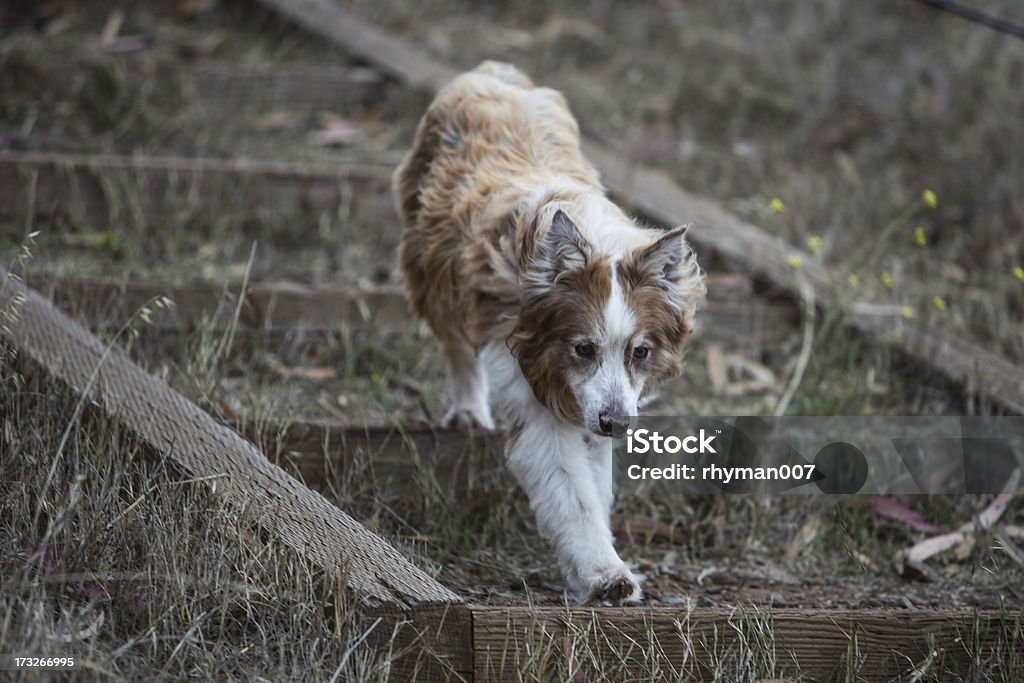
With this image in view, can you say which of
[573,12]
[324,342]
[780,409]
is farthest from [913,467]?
[573,12]

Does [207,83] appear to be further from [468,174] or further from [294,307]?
[468,174]

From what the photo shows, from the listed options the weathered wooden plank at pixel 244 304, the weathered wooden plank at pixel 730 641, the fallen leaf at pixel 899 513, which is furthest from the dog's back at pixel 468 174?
the fallen leaf at pixel 899 513

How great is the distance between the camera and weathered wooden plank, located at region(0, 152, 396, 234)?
19.1ft

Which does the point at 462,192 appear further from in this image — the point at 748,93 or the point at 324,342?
the point at 748,93

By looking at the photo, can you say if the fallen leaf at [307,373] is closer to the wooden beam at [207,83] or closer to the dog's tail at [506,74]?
the dog's tail at [506,74]

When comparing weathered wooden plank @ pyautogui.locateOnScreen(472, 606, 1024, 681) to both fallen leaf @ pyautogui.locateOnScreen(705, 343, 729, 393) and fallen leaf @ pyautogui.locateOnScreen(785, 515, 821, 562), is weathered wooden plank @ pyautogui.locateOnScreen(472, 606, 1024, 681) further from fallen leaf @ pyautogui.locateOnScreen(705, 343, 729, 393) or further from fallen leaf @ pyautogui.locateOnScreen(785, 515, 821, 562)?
fallen leaf @ pyautogui.locateOnScreen(705, 343, 729, 393)

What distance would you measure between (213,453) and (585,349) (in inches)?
47.4

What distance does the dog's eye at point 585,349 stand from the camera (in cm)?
382

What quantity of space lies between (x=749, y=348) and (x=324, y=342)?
210 centimetres

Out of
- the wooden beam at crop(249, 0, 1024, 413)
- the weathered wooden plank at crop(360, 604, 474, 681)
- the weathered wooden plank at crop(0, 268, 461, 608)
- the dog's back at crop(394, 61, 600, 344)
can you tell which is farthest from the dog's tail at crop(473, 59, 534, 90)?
the weathered wooden plank at crop(360, 604, 474, 681)

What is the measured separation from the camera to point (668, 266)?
3945 mm

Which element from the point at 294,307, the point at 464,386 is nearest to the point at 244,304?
the point at 294,307

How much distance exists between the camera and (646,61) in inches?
356

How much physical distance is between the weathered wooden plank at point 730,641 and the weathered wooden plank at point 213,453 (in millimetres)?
237
